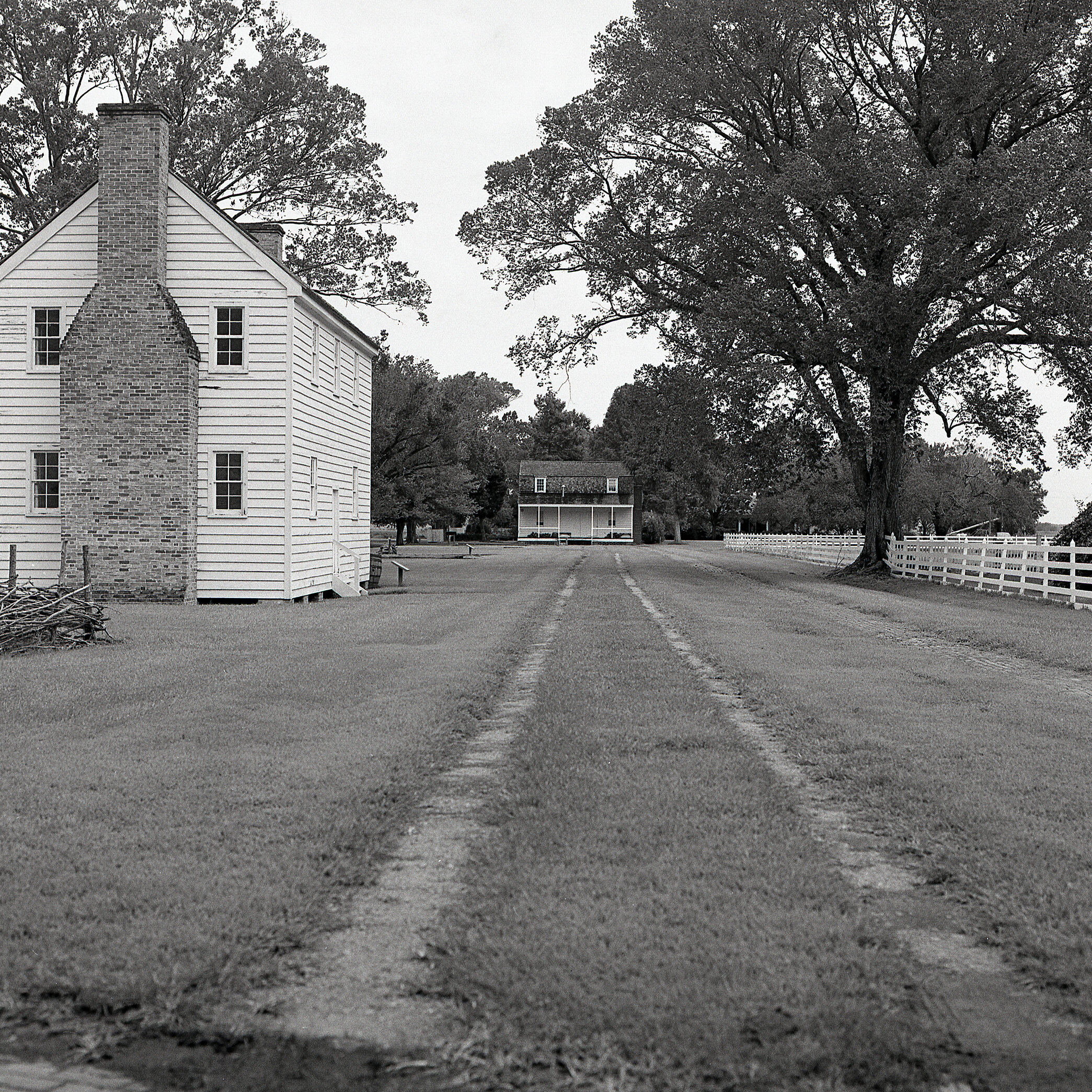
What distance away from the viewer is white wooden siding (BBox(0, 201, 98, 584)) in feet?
75.6

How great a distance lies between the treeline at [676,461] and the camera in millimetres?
35781

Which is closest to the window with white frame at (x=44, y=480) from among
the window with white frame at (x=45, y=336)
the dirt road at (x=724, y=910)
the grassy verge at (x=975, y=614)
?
the window with white frame at (x=45, y=336)

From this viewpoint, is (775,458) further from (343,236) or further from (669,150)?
(343,236)

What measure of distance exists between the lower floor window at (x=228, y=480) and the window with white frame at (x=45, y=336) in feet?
12.3

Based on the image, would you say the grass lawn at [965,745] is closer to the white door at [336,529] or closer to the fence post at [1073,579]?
the fence post at [1073,579]

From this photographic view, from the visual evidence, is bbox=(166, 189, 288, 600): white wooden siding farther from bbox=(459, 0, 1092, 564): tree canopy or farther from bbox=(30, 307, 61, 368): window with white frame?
bbox=(459, 0, 1092, 564): tree canopy

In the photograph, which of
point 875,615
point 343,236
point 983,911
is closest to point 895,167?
point 875,615

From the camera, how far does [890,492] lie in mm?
37094

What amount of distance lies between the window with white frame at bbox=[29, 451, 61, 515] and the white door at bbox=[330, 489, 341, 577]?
584cm

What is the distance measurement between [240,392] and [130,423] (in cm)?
208

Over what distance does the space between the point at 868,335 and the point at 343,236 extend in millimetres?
15962

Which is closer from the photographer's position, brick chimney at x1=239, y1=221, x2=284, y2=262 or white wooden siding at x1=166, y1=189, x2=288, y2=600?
white wooden siding at x1=166, y1=189, x2=288, y2=600

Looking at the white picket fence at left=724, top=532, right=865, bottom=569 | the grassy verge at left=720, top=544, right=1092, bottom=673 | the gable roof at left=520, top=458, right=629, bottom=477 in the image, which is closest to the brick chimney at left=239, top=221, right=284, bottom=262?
the grassy verge at left=720, top=544, right=1092, bottom=673

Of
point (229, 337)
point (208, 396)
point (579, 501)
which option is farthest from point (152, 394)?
point (579, 501)
